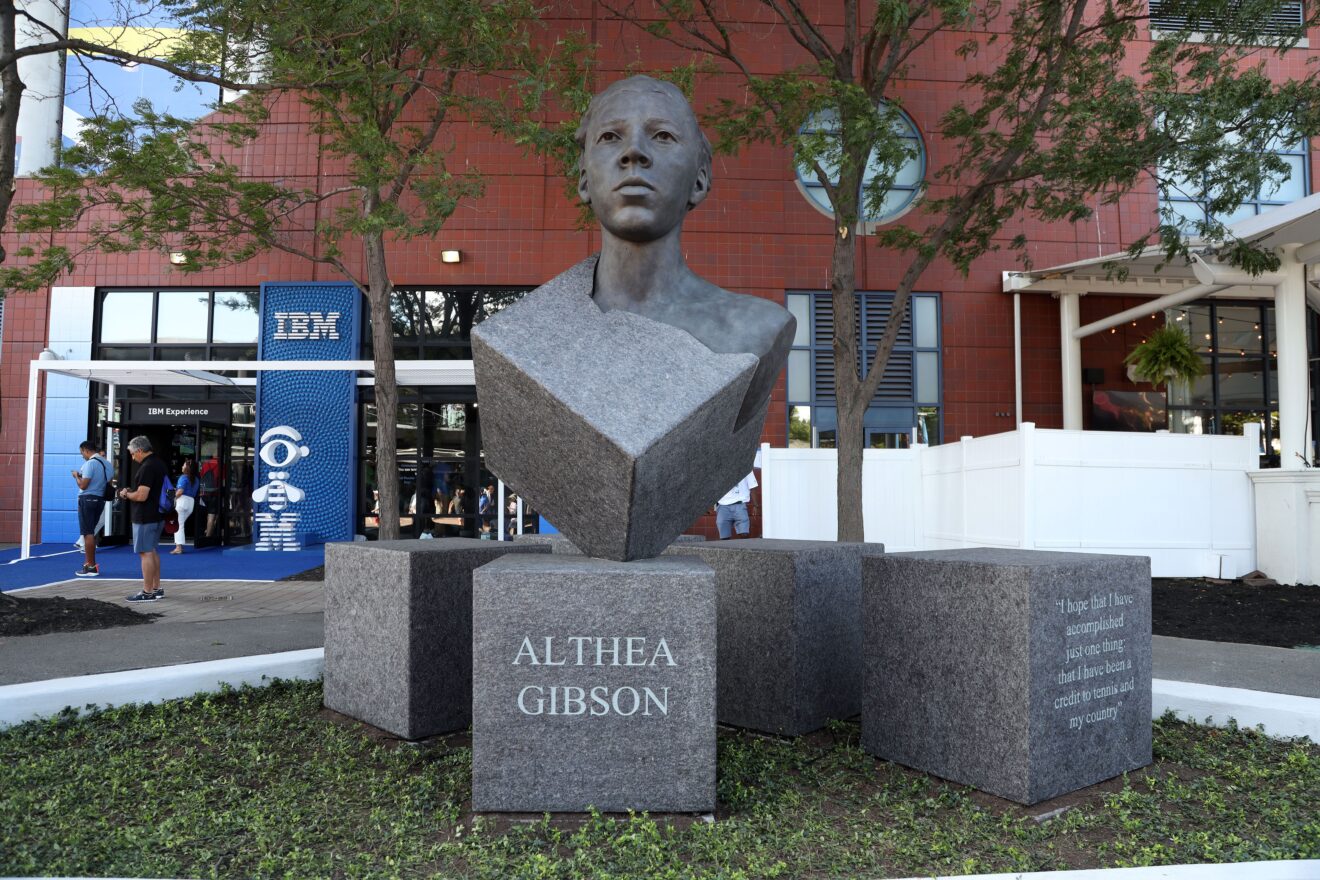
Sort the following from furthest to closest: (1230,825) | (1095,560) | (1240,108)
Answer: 1. (1240,108)
2. (1095,560)
3. (1230,825)

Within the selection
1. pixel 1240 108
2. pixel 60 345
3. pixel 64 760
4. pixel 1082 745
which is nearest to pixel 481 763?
pixel 64 760

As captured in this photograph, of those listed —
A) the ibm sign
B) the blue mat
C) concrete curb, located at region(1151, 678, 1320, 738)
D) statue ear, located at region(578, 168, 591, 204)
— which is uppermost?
the ibm sign

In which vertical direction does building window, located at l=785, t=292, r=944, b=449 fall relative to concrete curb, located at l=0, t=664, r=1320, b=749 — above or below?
above

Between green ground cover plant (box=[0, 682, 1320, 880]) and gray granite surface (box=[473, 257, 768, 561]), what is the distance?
3.55 ft

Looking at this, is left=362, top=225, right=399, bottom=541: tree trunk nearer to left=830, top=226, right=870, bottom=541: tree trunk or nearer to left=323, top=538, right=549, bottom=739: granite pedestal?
left=830, top=226, right=870, bottom=541: tree trunk

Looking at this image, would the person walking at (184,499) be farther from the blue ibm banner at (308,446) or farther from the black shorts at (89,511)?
the black shorts at (89,511)

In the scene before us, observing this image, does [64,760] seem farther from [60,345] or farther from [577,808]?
[60,345]

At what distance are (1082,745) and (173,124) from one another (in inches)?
370

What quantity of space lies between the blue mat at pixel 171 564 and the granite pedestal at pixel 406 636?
8205 millimetres

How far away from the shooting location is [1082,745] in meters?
3.54

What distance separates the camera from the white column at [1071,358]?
15266 mm

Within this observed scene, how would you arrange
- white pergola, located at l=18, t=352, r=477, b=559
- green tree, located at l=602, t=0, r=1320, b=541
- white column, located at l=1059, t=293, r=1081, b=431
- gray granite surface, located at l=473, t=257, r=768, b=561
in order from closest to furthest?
1. gray granite surface, located at l=473, t=257, r=768, b=561
2. green tree, located at l=602, t=0, r=1320, b=541
3. white pergola, located at l=18, t=352, r=477, b=559
4. white column, located at l=1059, t=293, r=1081, b=431

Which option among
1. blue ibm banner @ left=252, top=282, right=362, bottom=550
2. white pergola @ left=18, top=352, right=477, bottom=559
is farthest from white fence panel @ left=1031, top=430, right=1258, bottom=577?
blue ibm banner @ left=252, top=282, right=362, bottom=550

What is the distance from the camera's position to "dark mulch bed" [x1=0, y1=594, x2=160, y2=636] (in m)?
7.10
